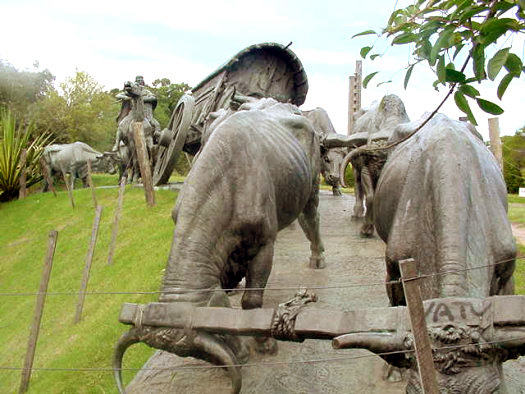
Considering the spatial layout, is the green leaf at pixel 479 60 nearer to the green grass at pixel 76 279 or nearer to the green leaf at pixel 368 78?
the green leaf at pixel 368 78

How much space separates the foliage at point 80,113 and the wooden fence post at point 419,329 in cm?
2676

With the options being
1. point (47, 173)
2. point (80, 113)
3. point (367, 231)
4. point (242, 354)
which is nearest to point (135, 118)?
point (47, 173)

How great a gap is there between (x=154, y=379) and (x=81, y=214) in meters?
10.4

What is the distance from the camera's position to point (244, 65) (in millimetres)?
10414

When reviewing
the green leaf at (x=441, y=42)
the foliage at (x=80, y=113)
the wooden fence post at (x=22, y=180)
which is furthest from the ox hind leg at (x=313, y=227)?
the foliage at (x=80, y=113)

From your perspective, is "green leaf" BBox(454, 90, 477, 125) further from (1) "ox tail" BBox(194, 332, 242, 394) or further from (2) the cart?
(2) the cart

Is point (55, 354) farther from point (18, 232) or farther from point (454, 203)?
point (18, 232)

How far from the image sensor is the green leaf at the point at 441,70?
1.72 m

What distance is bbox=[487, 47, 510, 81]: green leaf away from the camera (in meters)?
1.62

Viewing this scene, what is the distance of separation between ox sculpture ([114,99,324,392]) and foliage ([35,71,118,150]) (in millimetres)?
23768

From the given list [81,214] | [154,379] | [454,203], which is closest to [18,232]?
[81,214]

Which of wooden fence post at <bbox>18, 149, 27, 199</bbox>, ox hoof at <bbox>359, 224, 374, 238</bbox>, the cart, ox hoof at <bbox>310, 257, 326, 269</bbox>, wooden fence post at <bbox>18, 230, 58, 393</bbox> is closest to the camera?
wooden fence post at <bbox>18, 230, 58, 393</bbox>

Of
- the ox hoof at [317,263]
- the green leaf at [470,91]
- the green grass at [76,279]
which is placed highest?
the green leaf at [470,91]

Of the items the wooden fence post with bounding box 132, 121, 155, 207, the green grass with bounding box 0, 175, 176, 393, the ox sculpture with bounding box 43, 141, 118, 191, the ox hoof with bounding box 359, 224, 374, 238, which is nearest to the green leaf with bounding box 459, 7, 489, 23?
the green grass with bounding box 0, 175, 176, 393
